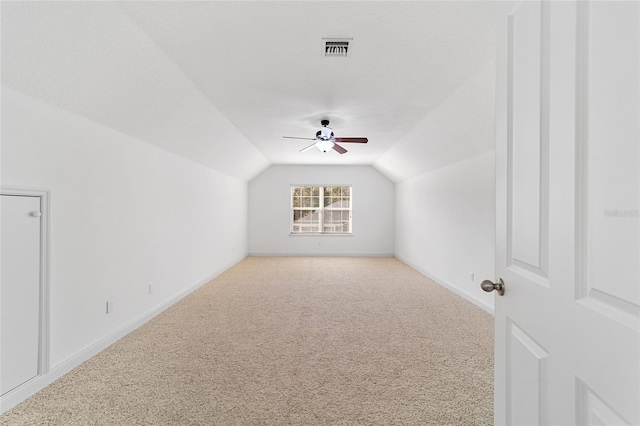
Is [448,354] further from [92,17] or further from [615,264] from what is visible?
[92,17]

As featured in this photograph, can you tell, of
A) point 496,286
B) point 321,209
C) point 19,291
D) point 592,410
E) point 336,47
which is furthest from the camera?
point 321,209

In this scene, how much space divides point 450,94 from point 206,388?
3.35m

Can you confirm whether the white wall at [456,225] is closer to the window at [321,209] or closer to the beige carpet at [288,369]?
the beige carpet at [288,369]

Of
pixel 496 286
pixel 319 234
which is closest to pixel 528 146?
pixel 496 286

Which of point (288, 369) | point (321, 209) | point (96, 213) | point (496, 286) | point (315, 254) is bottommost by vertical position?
point (288, 369)

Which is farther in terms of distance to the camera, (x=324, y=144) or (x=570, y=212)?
(x=324, y=144)

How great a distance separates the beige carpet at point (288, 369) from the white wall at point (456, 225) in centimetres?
52

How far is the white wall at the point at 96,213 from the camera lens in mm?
2199

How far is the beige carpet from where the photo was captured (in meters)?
1.94

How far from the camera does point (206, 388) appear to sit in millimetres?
2199

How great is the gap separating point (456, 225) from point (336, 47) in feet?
11.1

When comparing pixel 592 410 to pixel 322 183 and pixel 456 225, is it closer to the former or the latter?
pixel 456 225

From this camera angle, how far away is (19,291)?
2086 mm

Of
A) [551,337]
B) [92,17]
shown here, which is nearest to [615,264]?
[551,337]
